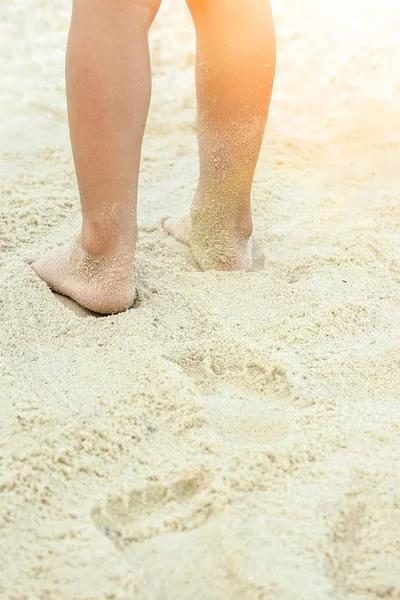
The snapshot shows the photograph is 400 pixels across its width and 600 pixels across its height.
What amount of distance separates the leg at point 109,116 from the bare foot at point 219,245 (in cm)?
29

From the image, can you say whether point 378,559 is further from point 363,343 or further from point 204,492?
point 363,343

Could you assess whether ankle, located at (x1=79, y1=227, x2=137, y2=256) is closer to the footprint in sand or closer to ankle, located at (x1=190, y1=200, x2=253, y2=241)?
ankle, located at (x1=190, y1=200, x2=253, y2=241)

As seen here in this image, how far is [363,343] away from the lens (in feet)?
4.41

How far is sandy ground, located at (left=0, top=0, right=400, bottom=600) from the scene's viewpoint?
2.79 ft

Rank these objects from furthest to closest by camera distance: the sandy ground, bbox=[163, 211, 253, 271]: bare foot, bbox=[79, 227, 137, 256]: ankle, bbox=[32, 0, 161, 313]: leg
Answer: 1. bbox=[163, 211, 253, 271]: bare foot
2. bbox=[79, 227, 137, 256]: ankle
3. bbox=[32, 0, 161, 313]: leg
4. the sandy ground

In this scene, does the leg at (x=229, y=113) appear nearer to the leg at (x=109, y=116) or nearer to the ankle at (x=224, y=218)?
the ankle at (x=224, y=218)

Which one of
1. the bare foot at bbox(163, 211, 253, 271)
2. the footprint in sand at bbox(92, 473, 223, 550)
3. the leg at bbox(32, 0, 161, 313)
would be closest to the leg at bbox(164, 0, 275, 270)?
the bare foot at bbox(163, 211, 253, 271)

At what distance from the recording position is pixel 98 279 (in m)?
1.43

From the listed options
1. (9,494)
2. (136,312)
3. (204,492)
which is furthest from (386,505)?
(136,312)

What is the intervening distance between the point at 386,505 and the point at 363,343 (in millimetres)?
467

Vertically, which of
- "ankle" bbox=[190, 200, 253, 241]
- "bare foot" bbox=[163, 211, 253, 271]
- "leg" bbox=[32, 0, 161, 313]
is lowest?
"bare foot" bbox=[163, 211, 253, 271]

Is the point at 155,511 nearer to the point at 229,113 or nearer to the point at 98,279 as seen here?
the point at 98,279

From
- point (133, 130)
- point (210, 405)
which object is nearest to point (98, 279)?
point (133, 130)

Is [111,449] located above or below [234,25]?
below
